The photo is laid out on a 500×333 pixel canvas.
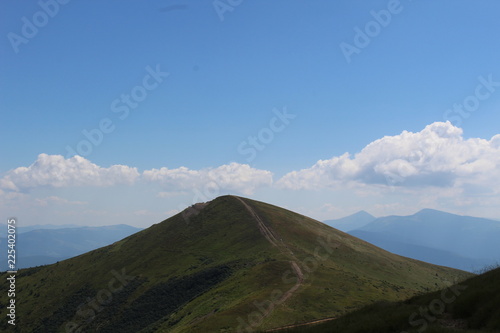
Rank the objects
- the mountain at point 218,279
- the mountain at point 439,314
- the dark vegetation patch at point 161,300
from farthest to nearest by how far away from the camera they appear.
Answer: the dark vegetation patch at point 161,300, the mountain at point 218,279, the mountain at point 439,314

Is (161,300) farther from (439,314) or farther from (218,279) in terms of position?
(439,314)

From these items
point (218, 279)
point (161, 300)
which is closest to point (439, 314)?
point (218, 279)

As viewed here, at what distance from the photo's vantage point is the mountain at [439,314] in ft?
76.1

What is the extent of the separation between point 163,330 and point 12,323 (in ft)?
205

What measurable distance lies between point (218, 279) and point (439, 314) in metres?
70.3

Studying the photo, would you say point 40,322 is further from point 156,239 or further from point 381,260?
point 381,260

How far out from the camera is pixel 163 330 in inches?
2692

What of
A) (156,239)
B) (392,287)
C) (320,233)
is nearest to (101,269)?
(156,239)

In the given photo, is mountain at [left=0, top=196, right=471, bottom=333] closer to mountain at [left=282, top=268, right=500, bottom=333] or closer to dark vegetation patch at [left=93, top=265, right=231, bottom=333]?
dark vegetation patch at [left=93, top=265, right=231, bottom=333]

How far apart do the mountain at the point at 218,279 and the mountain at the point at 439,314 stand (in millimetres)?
18194

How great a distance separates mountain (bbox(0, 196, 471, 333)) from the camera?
61.0 m

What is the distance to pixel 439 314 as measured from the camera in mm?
26609

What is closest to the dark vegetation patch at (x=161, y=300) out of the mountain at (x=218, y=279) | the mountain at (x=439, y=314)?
the mountain at (x=218, y=279)

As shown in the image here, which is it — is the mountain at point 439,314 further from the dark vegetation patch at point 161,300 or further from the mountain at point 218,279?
the dark vegetation patch at point 161,300
